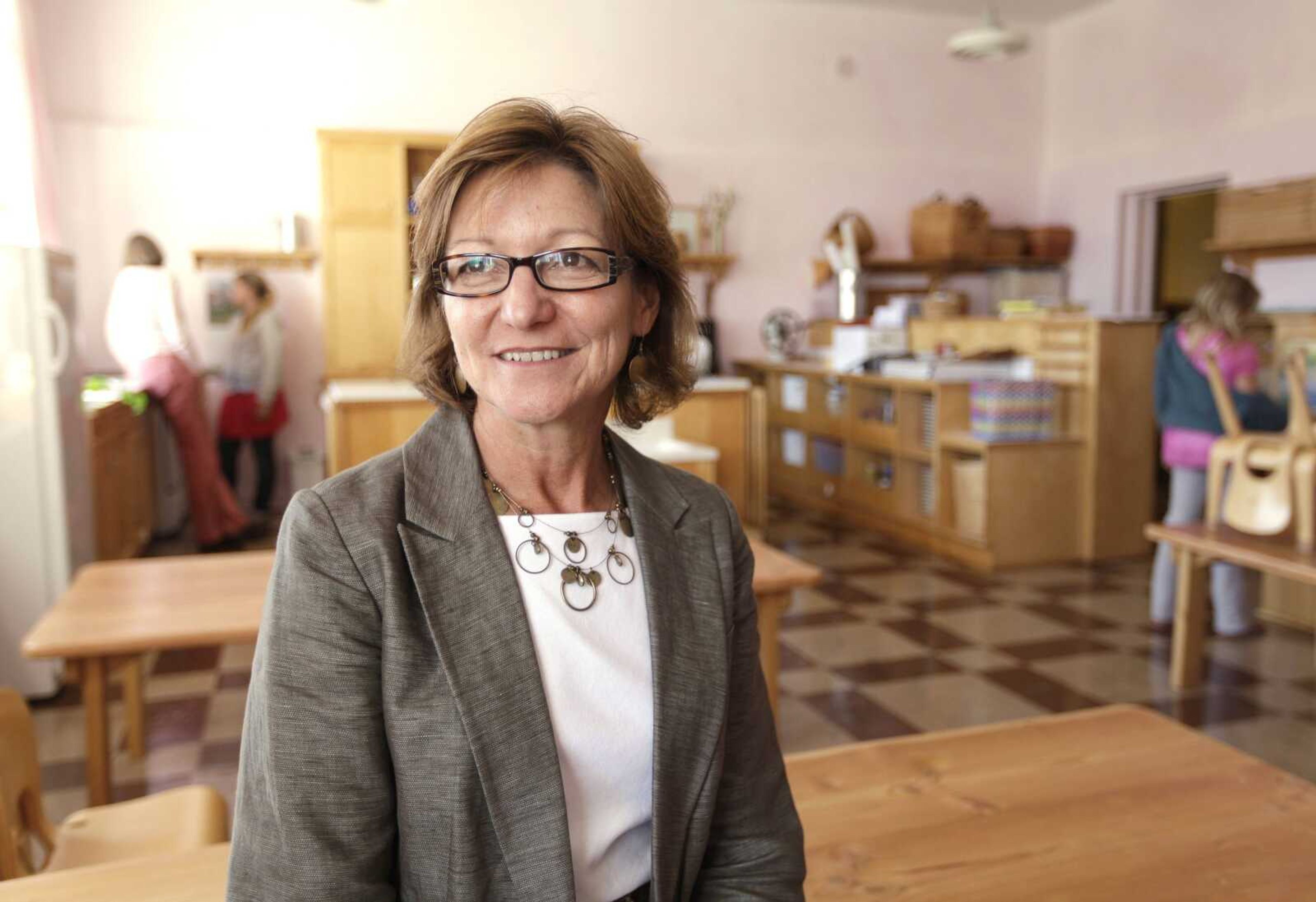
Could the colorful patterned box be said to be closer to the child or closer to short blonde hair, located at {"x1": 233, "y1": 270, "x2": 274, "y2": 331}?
the child

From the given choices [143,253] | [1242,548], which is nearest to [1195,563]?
[1242,548]

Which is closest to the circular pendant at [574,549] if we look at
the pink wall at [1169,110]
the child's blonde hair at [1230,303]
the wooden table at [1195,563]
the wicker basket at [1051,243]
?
the wooden table at [1195,563]

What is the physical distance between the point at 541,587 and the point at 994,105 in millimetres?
9256

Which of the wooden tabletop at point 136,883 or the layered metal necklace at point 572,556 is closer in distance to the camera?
the layered metal necklace at point 572,556

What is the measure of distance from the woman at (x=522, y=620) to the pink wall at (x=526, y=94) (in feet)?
23.1

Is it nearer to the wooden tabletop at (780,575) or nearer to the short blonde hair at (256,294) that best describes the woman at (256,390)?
the short blonde hair at (256,294)

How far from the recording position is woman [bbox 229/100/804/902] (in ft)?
3.32

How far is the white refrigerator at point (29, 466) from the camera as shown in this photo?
150 inches

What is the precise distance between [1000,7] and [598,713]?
901cm

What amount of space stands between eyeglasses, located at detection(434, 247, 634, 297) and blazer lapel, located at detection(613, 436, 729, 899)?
0.26m

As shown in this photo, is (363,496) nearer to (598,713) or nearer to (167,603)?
(598,713)

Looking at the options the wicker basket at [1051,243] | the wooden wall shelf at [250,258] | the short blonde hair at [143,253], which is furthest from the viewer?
the wicker basket at [1051,243]

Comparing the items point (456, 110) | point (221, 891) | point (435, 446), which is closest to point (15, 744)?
point (221, 891)

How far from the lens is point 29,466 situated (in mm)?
3879
